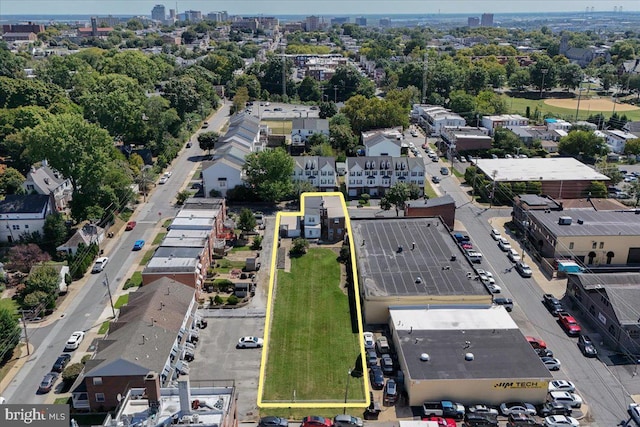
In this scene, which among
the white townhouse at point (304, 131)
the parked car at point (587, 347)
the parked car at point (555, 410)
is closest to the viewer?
the parked car at point (555, 410)

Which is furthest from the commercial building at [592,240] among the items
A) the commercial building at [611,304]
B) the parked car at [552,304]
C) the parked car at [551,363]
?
the parked car at [551,363]

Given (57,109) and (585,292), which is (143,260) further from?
(57,109)

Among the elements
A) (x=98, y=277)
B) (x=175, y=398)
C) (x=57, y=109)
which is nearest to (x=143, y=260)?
(x=98, y=277)

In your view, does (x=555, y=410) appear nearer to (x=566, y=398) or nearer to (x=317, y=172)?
(x=566, y=398)

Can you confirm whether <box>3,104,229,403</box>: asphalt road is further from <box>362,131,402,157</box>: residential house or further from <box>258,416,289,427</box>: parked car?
<box>362,131,402,157</box>: residential house

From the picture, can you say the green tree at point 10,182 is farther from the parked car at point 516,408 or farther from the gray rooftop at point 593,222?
the gray rooftop at point 593,222

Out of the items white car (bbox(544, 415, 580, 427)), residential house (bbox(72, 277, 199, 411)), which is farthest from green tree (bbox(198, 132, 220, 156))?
white car (bbox(544, 415, 580, 427))
